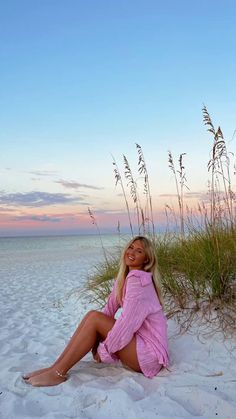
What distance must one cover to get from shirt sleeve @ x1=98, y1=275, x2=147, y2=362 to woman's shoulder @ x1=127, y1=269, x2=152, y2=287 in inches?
0.6

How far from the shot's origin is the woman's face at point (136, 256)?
122 inches

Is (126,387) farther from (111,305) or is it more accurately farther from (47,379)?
(111,305)

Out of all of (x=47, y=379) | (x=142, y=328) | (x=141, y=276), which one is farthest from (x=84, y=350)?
(x=141, y=276)

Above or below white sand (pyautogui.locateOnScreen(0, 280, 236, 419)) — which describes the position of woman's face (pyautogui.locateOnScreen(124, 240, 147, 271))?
above

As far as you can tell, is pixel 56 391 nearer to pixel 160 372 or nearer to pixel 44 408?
pixel 44 408

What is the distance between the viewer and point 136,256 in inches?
122

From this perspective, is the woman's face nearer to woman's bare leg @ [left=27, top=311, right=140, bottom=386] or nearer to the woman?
the woman

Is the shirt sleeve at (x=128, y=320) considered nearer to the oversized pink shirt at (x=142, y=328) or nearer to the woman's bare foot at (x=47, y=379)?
the oversized pink shirt at (x=142, y=328)

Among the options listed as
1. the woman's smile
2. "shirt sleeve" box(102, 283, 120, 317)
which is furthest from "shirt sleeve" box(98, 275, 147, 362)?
"shirt sleeve" box(102, 283, 120, 317)

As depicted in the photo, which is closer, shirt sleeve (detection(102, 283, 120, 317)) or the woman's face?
the woman's face

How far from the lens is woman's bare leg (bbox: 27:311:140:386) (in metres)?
2.76

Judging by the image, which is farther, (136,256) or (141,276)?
(136,256)

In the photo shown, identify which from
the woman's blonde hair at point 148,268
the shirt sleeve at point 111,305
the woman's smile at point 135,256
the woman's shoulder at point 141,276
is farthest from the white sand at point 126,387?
the woman's smile at point 135,256

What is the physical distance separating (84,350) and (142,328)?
471 millimetres
